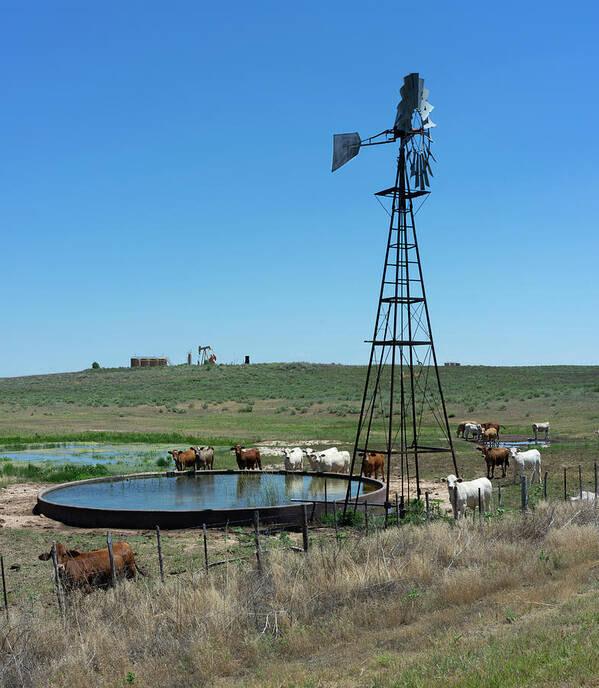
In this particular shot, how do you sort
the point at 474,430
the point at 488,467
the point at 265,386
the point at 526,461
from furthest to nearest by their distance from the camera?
the point at 265,386, the point at 474,430, the point at 488,467, the point at 526,461

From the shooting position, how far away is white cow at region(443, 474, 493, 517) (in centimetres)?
1816

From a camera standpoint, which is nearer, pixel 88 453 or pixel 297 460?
pixel 297 460

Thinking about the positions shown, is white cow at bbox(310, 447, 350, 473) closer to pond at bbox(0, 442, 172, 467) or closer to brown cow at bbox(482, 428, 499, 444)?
pond at bbox(0, 442, 172, 467)

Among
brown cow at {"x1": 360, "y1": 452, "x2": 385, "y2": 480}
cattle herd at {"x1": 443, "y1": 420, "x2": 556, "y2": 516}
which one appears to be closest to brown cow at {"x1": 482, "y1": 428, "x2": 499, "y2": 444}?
cattle herd at {"x1": 443, "y1": 420, "x2": 556, "y2": 516}

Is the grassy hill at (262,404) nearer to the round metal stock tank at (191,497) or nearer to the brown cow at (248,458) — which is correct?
the brown cow at (248,458)

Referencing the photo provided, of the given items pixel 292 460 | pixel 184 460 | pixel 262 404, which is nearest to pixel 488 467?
pixel 292 460

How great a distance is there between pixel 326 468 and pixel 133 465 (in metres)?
10.2

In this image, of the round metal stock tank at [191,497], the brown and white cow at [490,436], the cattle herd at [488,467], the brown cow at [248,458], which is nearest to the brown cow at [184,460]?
the round metal stock tank at [191,497]

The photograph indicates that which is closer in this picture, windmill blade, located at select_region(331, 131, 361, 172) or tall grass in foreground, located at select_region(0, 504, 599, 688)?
tall grass in foreground, located at select_region(0, 504, 599, 688)

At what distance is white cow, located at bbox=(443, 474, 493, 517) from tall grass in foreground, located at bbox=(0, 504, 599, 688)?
4.28 m

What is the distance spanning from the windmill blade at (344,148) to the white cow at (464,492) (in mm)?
8293

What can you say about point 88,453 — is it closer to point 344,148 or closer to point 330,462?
point 330,462

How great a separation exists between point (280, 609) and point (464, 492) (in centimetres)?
884

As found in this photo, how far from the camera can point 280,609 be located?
10656 millimetres
